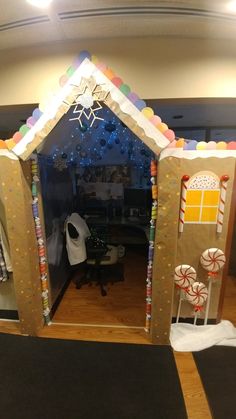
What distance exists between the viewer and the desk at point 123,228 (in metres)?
4.23

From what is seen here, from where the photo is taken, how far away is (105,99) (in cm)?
163

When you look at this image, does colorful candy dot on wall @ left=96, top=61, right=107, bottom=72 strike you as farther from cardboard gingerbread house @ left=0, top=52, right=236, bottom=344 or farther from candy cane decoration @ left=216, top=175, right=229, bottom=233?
candy cane decoration @ left=216, top=175, right=229, bottom=233

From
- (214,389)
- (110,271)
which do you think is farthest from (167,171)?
(110,271)

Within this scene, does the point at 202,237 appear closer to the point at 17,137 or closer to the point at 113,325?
the point at 113,325

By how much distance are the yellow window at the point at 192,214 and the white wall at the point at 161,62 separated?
1.02 m

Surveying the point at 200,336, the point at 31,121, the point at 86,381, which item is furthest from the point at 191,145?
the point at 86,381

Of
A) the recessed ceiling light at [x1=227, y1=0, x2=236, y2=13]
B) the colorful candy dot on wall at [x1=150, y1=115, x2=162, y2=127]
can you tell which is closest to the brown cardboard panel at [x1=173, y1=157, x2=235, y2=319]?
the colorful candy dot on wall at [x1=150, y1=115, x2=162, y2=127]

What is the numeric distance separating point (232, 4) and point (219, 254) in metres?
1.91

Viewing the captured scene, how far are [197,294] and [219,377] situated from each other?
2.18ft

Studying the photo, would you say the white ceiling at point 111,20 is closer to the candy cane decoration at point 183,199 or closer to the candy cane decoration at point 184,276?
the candy cane decoration at point 183,199

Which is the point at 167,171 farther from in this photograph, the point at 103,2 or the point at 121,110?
the point at 103,2

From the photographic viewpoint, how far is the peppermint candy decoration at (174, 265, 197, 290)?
6.86 ft

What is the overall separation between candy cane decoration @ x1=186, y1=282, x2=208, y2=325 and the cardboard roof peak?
4.50ft

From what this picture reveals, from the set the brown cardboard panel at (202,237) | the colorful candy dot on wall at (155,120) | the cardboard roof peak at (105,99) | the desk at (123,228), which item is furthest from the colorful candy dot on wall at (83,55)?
the desk at (123,228)
